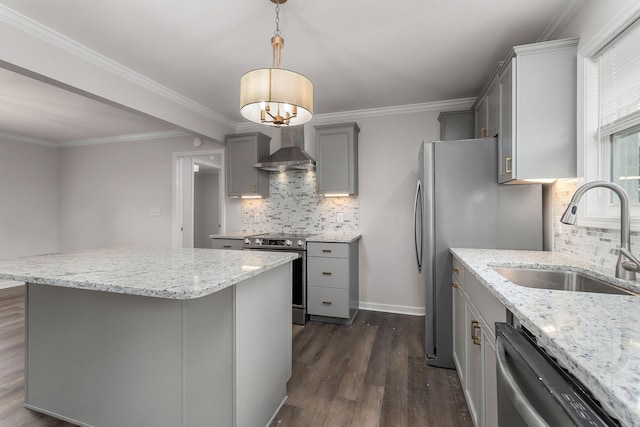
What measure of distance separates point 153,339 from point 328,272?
201 cm

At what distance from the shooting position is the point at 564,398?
2.09 feet

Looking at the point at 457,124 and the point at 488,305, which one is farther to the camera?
the point at 457,124

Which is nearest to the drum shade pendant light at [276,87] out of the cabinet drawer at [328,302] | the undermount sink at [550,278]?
the undermount sink at [550,278]

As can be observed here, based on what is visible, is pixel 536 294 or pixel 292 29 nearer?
pixel 536 294

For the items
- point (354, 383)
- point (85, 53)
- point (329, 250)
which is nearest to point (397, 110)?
point (329, 250)

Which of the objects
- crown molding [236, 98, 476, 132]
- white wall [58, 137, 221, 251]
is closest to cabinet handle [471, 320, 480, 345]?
crown molding [236, 98, 476, 132]

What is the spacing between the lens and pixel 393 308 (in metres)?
3.54

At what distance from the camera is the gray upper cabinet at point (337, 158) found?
11.4 feet

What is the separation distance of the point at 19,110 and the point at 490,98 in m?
5.37

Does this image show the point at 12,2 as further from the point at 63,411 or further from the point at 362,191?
the point at 362,191

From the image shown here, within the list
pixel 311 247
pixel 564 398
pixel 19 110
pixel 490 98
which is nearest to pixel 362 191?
pixel 311 247

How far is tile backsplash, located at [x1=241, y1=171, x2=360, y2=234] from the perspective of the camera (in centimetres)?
375

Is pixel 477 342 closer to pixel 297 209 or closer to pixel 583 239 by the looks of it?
pixel 583 239

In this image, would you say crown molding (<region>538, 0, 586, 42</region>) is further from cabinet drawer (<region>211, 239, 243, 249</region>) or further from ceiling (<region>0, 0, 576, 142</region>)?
cabinet drawer (<region>211, 239, 243, 249</region>)
